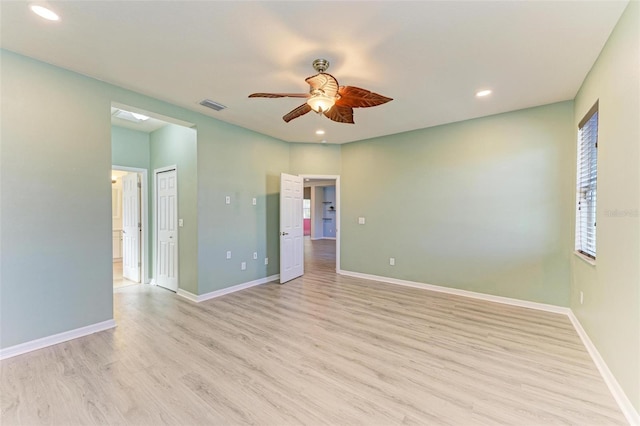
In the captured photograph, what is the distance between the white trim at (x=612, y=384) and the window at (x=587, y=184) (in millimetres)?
847

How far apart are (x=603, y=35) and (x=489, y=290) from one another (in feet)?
10.5

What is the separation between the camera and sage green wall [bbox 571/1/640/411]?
1.74m

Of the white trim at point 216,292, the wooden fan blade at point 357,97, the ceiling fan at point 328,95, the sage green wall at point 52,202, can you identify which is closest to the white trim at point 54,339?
the sage green wall at point 52,202

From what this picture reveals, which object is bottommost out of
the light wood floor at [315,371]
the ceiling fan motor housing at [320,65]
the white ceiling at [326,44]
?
the light wood floor at [315,371]

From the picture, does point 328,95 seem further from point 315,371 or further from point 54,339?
point 54,339

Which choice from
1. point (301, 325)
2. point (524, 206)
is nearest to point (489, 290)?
point (524, 206)

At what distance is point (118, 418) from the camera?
1.72 meters

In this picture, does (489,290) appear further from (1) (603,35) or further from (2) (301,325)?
(1) (603,35)

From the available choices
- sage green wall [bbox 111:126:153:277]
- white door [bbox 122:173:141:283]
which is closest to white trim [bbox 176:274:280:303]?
sage green wall [bbox 111:126:153:277]

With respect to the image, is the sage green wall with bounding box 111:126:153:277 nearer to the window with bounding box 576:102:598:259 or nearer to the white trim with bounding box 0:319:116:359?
the white trim with bounding box 0:319:116:359

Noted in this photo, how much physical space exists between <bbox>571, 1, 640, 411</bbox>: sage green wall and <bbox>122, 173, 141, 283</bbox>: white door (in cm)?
615

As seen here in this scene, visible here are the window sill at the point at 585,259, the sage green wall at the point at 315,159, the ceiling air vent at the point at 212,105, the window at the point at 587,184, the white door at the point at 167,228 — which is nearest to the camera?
the window sill at the point at 585,259

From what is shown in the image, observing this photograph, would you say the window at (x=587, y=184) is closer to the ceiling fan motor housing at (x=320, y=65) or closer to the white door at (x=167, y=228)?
the ceiling fan motor housing at (x=320, y=65)

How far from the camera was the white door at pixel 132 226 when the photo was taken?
4.85 metres
